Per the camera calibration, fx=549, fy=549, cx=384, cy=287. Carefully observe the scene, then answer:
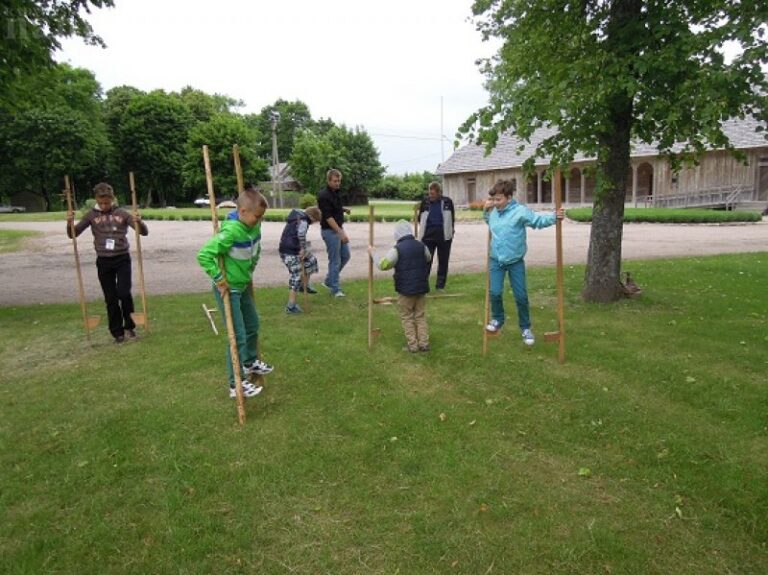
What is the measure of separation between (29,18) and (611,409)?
11.7m

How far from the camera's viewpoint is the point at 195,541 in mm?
3539

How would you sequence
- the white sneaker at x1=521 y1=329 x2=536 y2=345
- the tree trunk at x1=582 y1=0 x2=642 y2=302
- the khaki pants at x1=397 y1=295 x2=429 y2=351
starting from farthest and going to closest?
the tree trunk at x1=582 y1=0 x2=642 y2=302, the white sneaker at x1=521 y1=329 x2=536 y2=345, the khaki pants at x1=397 y1=295 x2=429 y2=351

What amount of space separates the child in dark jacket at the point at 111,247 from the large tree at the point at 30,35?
11.9 feet

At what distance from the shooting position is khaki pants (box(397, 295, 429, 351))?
23.0 ft

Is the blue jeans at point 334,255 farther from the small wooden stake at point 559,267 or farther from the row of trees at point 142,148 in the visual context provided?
the row of trees at point 142,148

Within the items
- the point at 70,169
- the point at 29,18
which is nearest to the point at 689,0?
the point at 29,18

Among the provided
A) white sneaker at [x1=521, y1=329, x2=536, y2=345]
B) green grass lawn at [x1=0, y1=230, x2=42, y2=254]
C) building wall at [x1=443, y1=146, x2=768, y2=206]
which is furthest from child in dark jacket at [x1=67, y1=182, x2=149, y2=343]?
building wall at [x1=443, y1=146, x2=768, y2=206]

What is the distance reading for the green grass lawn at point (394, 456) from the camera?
3.43 metres

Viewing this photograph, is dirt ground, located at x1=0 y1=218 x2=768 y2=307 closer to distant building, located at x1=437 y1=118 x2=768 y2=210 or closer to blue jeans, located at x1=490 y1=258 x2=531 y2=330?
blue jeans, located at x1=490 y1=258 x2=531 y2=330

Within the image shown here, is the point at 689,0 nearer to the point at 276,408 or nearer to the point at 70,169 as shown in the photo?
the point at 276,408

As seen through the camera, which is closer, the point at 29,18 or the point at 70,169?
the point at 29,18

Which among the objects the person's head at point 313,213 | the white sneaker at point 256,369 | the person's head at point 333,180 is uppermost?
the person's head at point 333,180

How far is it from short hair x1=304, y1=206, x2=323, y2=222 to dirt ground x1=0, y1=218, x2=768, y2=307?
3.14 m

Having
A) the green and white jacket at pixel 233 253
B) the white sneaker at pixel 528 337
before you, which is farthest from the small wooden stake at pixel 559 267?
the green and white jacket at pixel 233 253
